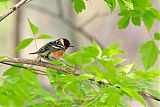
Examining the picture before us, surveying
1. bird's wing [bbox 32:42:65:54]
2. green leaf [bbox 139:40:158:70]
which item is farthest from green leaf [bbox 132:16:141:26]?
bird's wing [bbox 32:42:65:54]

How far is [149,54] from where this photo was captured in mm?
2746

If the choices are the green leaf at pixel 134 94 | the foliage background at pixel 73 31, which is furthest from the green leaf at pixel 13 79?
the foliage background at pixel 73 31

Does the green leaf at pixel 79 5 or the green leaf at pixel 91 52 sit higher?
the green leaf at pixel 79 5

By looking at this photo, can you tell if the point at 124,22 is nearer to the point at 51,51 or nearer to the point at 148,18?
the point at 148,18

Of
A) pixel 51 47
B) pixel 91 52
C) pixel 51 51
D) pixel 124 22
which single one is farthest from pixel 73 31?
pixel 91 52

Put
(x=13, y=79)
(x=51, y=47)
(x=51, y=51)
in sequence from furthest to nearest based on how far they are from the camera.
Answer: (x=51, y=47)
(x=51, y=51)
(x=13, y=79)

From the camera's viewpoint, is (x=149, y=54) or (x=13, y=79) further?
(x=149, y=54)

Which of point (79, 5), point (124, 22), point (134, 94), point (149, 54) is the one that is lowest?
point (134, 94)

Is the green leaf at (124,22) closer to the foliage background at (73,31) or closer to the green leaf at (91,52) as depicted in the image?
the green leaf at (91,52)

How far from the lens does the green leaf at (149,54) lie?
8.94 ft

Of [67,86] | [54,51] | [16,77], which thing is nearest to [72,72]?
[67,86]

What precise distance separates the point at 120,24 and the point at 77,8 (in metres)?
0.66

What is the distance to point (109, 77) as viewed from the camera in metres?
2.06

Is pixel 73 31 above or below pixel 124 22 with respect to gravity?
below
